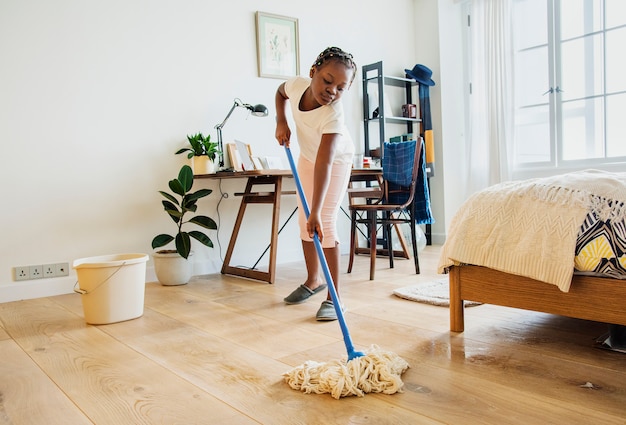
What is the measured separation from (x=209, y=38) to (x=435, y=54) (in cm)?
214

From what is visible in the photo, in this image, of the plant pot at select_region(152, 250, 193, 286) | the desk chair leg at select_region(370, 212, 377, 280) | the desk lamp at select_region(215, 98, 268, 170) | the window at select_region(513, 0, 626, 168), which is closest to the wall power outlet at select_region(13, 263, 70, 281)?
the plant pot at select_region(152, 250, 193, 286)

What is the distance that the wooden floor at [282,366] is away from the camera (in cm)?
117

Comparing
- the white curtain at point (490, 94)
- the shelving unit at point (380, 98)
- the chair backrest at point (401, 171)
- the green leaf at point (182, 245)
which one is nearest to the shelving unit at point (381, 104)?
the shelving unit at point (380, 98)

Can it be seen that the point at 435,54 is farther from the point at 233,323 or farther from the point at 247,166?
the point at 233,323

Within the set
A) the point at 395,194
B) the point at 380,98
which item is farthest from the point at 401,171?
the point at 380,98

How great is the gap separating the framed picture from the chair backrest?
3.55 feet

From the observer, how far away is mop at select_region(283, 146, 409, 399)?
126 cm

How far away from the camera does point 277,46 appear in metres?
3.72

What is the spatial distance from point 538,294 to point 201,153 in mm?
2254

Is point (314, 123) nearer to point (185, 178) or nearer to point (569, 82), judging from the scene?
point (185, 178)

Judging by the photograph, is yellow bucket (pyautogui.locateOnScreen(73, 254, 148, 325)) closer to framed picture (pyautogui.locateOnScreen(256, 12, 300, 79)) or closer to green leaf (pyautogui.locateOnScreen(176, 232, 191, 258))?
green leaf (pyautogui.locateOnScreen(176, 232, 191, 258))

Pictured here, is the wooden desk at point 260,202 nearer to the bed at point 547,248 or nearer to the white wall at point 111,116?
the white wall at point 111,116

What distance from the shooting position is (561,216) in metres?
1.49

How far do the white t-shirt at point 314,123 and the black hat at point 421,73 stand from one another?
251 centimetres
